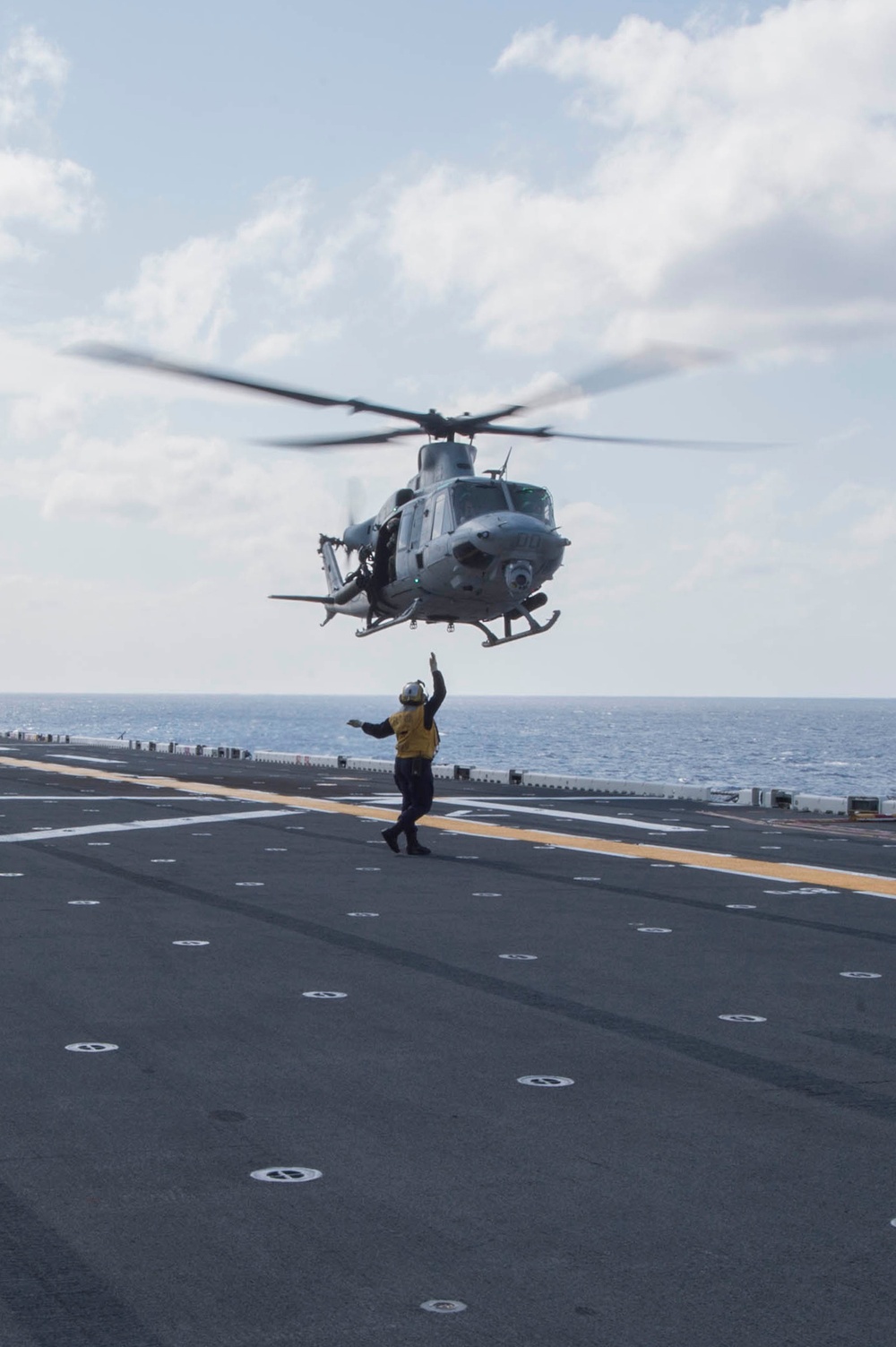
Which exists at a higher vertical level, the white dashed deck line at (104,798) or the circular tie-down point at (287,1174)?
the white dashed deck line at (104,798)

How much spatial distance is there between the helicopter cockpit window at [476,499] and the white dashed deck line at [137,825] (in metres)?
7.66

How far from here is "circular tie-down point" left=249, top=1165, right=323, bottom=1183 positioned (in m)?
5.09

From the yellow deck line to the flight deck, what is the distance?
1.25 meters

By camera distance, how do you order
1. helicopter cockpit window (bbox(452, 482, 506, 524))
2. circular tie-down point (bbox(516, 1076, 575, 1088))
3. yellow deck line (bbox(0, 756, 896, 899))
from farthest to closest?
helicopter cockpit window (bbox(452, 482, 506, 524))
yellow deck line (bbox(0, 756, 896, 899))
circular tie-down point (bbox(516, 1076, 575, 1088))

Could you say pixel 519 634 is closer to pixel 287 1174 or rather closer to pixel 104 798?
pixel 104 798

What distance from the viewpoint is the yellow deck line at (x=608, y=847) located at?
1519 centimetres

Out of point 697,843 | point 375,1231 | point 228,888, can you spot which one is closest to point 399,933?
point 228,888

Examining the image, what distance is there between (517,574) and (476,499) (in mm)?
1965

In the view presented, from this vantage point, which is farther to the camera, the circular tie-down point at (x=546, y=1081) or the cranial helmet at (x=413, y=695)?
the cranial helmet at (x=413, y=695)

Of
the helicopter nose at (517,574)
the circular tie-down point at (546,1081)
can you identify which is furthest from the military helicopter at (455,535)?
the circular tie-down point at (546,1081)

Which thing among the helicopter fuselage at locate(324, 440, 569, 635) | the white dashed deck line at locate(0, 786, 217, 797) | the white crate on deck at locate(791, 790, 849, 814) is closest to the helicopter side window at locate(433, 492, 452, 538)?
the helicopter fuselage at locate(324, 440, 569, 635)

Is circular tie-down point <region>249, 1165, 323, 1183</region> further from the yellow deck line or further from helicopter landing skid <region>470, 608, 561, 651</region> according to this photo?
helicopter landing skid <region>470, 608, 561, 651</region>

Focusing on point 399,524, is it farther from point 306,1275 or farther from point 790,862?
point 306,1275

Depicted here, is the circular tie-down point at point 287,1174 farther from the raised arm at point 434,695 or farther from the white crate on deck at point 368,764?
the white crate on deck at point 368,764
